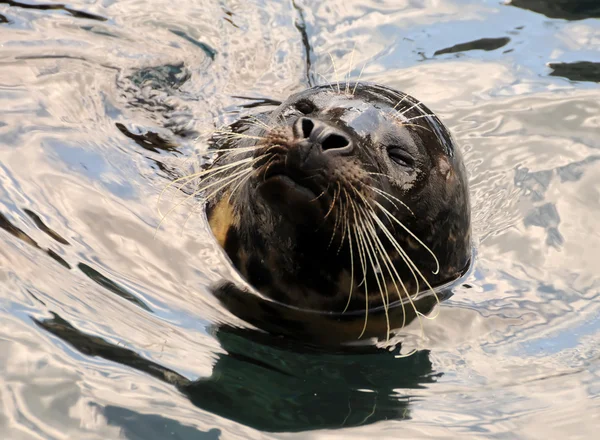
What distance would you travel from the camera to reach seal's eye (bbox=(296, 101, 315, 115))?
4.73 meters

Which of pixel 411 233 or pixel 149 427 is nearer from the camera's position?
pixel 149 427

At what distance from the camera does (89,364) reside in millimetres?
3635

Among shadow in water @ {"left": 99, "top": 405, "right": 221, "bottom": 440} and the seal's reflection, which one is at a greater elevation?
shadow in water @ {"left": 99, "top": 405, "right": 221, "bottom": 440}

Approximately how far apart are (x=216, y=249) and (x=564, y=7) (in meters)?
5.08

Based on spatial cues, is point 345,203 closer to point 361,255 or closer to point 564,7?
point 361,255

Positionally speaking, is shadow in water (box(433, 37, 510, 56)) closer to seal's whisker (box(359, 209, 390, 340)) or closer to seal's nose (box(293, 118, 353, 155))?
seal's whisker (box(359, 209, 390, 340))

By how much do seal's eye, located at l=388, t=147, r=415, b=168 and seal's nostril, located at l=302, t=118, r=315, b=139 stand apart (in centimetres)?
69

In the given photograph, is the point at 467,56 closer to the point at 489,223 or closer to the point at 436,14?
the point at 436,14

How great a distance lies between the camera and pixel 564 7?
8.62 meters

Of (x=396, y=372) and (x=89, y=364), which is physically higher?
(x=89, y=364)

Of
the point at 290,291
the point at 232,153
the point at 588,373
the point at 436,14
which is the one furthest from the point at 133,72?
the point at 588,373

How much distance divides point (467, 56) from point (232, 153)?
11.0 ft

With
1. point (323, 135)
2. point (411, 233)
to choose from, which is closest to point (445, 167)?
point (411, 233)

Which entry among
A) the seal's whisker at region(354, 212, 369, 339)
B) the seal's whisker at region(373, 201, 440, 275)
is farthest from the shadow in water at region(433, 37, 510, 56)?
the seal's whisker at region(354, 212, 369, 339)
